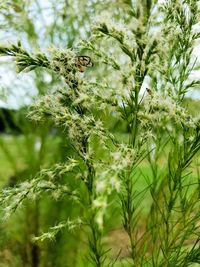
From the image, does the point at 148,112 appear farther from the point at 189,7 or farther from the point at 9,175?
the point at 9,175

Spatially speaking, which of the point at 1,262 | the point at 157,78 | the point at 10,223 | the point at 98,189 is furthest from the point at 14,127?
the point at 98,189

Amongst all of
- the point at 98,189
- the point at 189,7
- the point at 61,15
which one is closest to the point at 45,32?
the point at 61,15

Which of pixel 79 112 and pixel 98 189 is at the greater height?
pixel 79 112

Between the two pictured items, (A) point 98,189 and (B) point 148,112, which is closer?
(A) point 98,189

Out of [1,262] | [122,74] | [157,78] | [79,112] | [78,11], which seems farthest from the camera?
[1,262]

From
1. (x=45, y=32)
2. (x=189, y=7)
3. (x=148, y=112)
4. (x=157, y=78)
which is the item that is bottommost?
(x=148, y=112)

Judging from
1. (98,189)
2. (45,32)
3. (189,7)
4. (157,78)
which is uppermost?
(45,32)

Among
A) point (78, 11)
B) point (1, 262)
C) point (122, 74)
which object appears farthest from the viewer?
point (1, 262)

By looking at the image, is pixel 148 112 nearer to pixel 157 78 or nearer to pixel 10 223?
pixel 157 78

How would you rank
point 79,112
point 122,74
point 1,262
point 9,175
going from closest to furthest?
point 122,74, point 79,112, point 1,262, point 9,175
